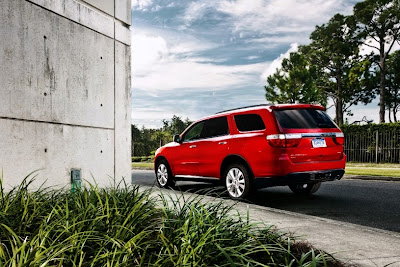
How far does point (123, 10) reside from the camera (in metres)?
6.73

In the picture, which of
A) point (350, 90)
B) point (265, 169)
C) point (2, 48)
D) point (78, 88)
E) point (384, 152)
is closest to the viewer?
point (2, 48)

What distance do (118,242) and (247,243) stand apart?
3.17 feet

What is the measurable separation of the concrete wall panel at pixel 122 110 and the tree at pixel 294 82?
25.9m

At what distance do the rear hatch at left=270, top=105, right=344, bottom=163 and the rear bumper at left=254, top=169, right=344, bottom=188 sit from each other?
236 millimetres

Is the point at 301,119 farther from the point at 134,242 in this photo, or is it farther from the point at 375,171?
the point at 375,171

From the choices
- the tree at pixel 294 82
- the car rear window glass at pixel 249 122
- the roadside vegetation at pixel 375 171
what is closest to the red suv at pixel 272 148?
the car rear window glass at pixel 249 122

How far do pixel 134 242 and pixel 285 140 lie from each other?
4.67m

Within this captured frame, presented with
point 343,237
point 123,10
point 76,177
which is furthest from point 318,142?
point 76,177

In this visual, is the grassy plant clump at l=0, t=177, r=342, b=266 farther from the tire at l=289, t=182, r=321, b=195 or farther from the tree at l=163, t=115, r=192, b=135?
the tree at l=163, t=115, r=192, b=135

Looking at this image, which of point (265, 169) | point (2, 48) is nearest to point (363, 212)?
point (265, 169)

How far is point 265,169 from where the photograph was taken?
23.9ft

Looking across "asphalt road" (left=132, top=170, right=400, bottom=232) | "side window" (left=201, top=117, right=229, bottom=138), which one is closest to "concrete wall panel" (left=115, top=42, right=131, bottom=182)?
"asphalt road" (left=132, top=170, right=400, bottom=232)

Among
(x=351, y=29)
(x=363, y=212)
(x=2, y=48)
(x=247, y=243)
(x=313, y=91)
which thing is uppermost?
(x=351, y=29)

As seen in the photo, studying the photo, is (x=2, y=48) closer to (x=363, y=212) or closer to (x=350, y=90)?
(x=363, y=212)
